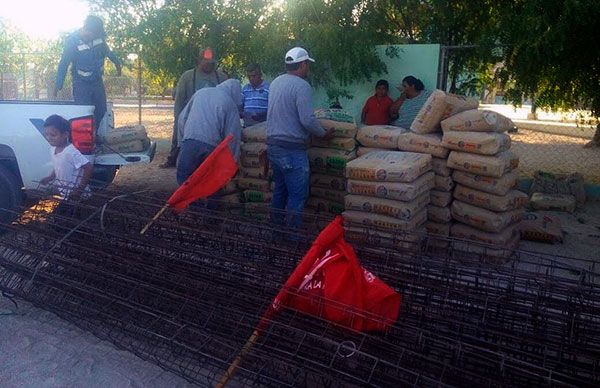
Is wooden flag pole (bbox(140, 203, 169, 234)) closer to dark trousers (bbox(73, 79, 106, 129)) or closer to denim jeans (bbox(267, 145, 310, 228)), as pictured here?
denim jeans (bbox(267, 145, 310, 228))

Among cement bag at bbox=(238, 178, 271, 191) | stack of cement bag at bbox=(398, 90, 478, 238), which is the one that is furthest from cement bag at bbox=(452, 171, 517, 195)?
cement bag at bbox=(238, 178, 271, 191)

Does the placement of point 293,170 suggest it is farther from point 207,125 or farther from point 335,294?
point 335,294

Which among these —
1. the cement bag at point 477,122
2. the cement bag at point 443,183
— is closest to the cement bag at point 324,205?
the cement bag at point 443,183

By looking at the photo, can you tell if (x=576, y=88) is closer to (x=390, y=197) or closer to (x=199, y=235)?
(x=390, y=197)

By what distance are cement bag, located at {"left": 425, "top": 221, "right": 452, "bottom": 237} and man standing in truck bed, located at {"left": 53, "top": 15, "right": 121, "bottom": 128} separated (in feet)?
14.9

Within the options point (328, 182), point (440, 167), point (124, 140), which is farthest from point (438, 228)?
point (124, 140)

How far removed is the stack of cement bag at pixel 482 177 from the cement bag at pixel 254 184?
2086 millimetres

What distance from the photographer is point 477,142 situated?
5688 mm

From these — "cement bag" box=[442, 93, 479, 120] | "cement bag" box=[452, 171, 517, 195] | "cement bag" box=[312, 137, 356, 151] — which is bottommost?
"cement bag" box=[452, 171, 517, 195]

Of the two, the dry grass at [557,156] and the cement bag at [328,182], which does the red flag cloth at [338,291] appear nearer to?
the cement bag at [328,182]

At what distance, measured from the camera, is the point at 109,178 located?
664cm

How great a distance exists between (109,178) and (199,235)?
114 inches

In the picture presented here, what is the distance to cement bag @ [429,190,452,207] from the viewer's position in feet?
19.9

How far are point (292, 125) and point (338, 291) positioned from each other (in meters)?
3.00
